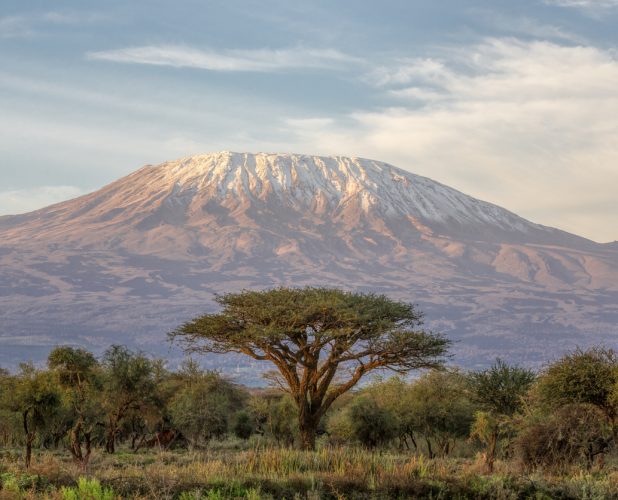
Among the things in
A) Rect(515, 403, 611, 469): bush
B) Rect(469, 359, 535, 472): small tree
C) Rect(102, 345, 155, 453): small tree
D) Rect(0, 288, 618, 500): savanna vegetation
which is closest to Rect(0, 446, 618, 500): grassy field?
Rect(0, 288, 618, 500): savanna vegetation

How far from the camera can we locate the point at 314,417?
125ft

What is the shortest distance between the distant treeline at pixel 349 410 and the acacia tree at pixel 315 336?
188 inches

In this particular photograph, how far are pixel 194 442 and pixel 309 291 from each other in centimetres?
1625

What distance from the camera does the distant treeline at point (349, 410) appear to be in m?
29.1

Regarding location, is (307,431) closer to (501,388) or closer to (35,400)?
(501,388)

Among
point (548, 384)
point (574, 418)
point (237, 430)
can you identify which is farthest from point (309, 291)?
point (237, 430)

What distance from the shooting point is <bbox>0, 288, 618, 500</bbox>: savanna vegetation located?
18312 millimetres

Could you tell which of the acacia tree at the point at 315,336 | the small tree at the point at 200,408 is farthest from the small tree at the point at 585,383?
the small tree at the point at 200,408

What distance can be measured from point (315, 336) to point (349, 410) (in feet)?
39.3

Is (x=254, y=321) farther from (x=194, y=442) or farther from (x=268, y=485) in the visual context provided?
(x=268, y=485)

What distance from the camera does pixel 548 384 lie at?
33.2 m

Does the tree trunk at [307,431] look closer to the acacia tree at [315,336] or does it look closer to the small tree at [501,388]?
the acacia tree at [315,336]

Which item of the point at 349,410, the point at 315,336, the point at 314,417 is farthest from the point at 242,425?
the point at 315,336

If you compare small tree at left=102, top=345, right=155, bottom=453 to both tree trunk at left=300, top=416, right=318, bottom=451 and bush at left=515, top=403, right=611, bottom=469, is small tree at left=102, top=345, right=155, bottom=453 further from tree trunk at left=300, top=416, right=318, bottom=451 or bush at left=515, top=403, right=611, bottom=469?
bush at left=515, top=403, right=611, bottom=469
